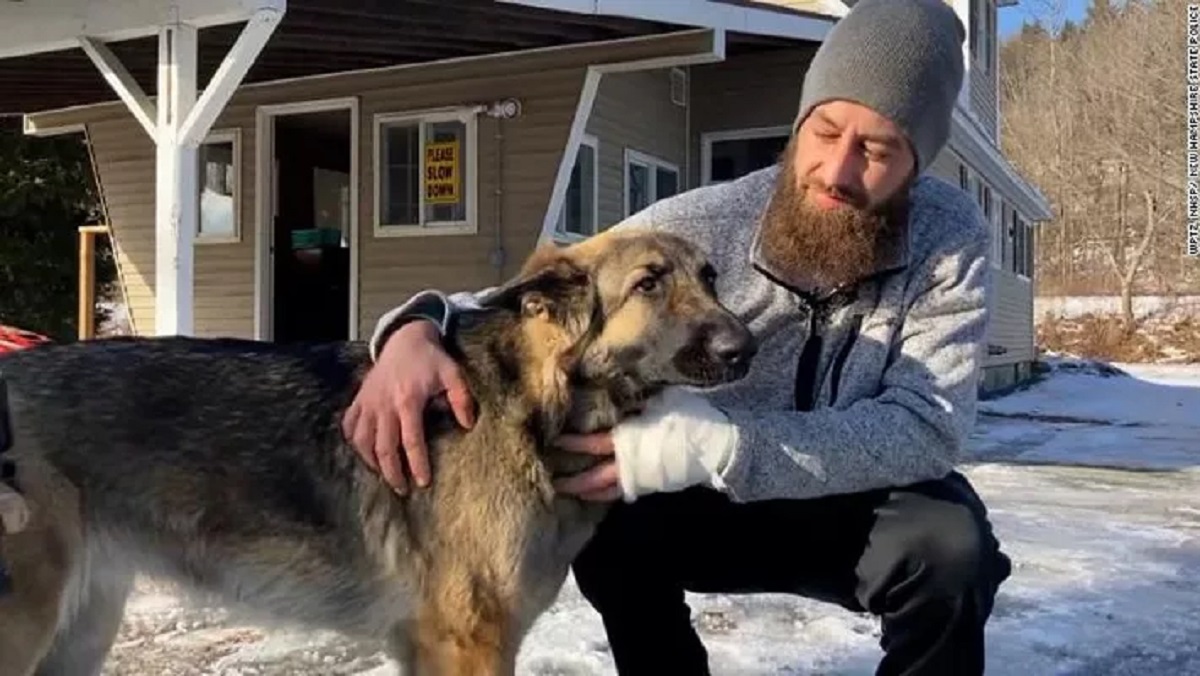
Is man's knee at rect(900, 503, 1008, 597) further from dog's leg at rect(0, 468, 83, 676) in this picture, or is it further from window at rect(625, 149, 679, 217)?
window at rect(625, 149, 679, 217)

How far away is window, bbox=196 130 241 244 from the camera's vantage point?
11711mm

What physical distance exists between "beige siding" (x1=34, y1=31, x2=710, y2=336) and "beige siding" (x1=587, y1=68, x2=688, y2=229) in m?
0.65

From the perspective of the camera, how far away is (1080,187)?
143 feet

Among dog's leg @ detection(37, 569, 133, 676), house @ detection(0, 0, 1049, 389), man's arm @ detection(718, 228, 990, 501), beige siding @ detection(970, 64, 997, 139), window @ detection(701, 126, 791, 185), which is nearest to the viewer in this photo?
man's arm @ detection(718, 228, 990, 501)

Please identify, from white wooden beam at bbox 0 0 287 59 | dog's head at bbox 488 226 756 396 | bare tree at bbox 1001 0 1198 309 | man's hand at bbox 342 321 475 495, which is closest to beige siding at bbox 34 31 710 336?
white wooden beam at bbox 0 0 287 59

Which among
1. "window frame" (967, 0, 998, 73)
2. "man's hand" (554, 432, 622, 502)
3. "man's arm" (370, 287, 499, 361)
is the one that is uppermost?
"window frame" (967, 0, 998, 73)

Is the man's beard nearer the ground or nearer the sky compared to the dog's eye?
nearer the sky

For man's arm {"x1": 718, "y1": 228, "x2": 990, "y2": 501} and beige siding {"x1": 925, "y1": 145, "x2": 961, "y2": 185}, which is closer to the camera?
man's arm {"x1": 718, "y1": 228, "x2": 990, "y2": 501}

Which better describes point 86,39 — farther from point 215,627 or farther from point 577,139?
point 215,627

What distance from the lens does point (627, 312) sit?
8.39 feet

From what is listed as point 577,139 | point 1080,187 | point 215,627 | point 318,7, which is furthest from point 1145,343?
point 215,627

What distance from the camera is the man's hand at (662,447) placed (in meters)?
2.49

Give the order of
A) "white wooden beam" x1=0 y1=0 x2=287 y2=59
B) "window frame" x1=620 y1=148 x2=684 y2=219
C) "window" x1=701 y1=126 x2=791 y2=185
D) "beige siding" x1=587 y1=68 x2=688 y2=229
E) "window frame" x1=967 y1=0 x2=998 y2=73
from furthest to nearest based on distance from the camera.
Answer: "window frame" x1=967 y1=0 x2=998 y2=73
"window" x1=701 y1=126 x2=791 y2=185
"window frame" x1=620 y1=148 x2=684 y2=219
"beige siding" x1=587 y1=68 x2=688 y2=229
"white wooden beam" x1=0 y1=0 x2=287 y2=59

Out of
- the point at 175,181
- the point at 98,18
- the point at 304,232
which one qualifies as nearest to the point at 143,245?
the point at 304,232
